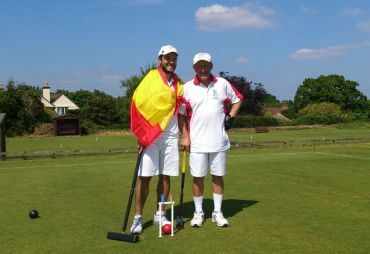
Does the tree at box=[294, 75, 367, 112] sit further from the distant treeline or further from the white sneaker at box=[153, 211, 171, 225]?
the white sneaker at box=[153, 211, 171, 225]

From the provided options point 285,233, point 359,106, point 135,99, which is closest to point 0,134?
point 135,99

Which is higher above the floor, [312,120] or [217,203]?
[312,120]

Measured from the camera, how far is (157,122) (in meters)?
5.37

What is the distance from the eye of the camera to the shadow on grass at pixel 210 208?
6199 millimetres

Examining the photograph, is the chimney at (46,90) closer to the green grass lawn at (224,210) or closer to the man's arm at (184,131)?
the green grass lawn at (224,210)

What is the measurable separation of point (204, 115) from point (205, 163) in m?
0.61

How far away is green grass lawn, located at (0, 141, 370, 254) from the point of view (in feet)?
15.6

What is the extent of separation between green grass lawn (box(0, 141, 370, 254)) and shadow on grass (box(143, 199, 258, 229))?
0.5 inches

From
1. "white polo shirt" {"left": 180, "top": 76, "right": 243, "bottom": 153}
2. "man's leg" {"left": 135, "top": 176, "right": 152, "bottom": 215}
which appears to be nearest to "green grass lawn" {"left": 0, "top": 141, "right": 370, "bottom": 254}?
"man's leg" {"left": 135, "top": 176, "right": 152, "bottom": 215}

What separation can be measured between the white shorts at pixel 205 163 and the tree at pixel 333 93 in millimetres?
85843

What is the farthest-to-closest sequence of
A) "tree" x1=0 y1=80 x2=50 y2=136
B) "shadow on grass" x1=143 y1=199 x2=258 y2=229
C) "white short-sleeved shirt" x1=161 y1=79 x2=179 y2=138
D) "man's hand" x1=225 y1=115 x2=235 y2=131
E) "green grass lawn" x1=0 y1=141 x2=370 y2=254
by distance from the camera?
1. "tree" x1=0 y1=80 x2=50 y2=136
2. "shadow on grass" x1=143 y1=199 x2=258 y2=229
3. "man's hand" x1=225 y1=115 x2=235 y2=131
4. "white short-sleeved shirt" x1=161 y1=79 x2=179 y2=138
5. "green grass lawn" x1=0 y1=141 x2=370 y2=254

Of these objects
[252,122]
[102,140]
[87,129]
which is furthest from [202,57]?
[252,122]

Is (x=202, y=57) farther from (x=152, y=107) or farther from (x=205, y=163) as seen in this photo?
(x=205, y=163)

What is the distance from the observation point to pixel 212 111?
5629 millimetres
